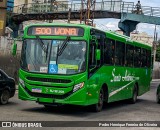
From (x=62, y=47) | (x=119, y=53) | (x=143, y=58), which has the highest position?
(x=62, y=47)

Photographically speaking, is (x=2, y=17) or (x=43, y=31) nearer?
(x=43, y=31)

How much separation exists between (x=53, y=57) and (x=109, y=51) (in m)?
2.88

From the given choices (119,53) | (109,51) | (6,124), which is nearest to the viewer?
(6,124)

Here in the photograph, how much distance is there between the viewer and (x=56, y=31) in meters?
13.3

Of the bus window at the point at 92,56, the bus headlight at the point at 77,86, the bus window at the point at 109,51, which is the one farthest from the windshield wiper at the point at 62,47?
the bus window at the point at 109,51

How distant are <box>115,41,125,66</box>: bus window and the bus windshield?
334cm

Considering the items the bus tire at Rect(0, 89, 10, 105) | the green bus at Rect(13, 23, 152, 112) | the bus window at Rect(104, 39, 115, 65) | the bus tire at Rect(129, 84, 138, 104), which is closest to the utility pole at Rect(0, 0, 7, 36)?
the bus tire at Rect(129, 84, 138, 104)

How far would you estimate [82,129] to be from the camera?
10062mm

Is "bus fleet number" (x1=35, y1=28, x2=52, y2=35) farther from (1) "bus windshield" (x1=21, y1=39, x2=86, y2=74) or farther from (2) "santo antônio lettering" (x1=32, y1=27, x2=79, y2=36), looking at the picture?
(1) "bus windshield" (x1=21, y1=39, x2=86, y2=74)

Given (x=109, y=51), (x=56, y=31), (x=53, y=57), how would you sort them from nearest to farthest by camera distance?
(x=53, y=57) < (x=56, y=31) < (x=109, y=51)

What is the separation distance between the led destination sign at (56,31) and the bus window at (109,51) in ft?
6.14

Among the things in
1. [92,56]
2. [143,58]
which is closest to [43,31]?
[92,56]

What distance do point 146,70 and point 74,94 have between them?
9950 mm

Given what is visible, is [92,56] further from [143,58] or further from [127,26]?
[127,26]
